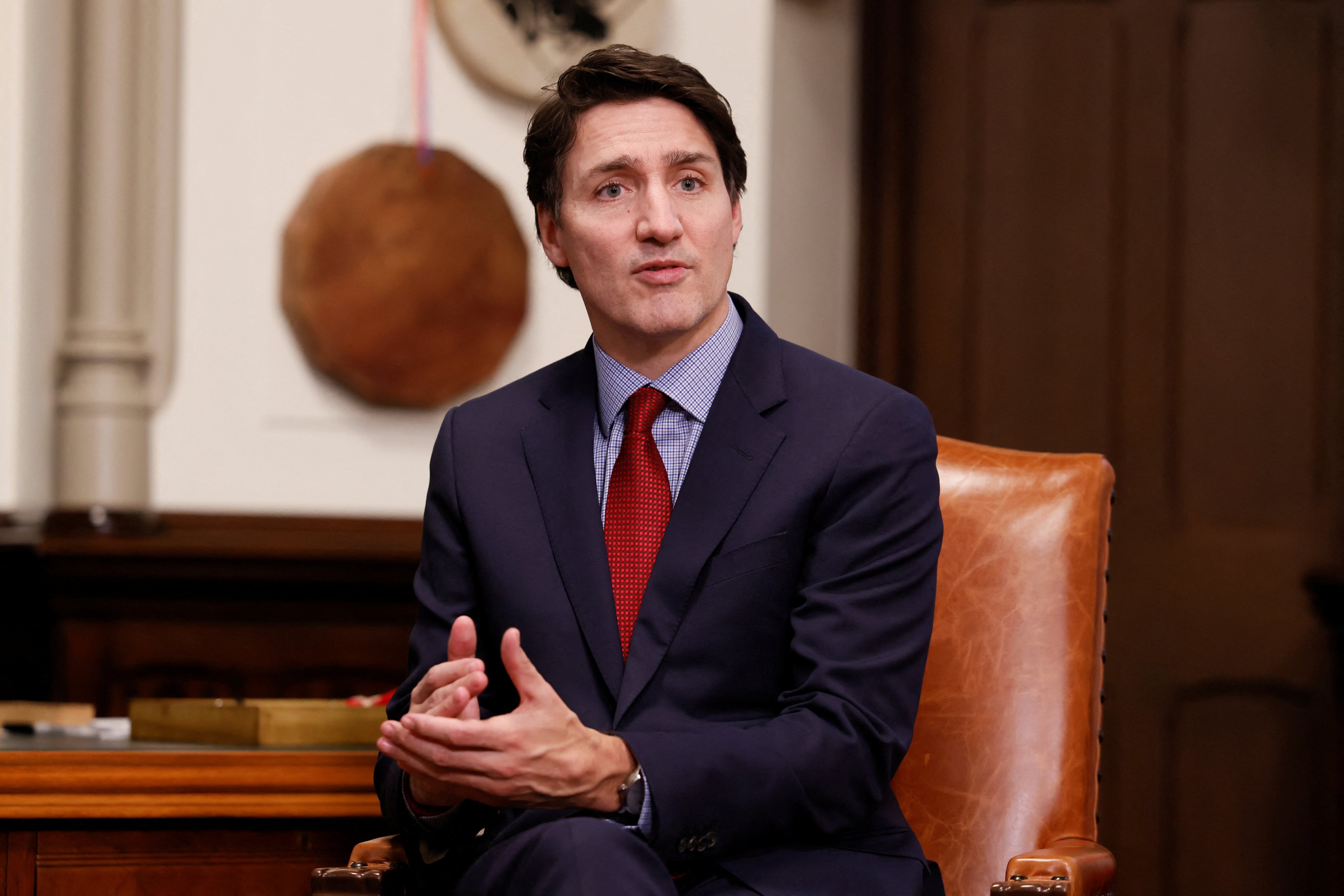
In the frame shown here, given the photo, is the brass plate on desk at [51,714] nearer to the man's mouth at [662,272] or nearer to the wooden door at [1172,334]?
the man's mouth at [662,272]

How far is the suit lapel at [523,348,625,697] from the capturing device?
158 cm

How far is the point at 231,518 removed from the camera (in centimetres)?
316

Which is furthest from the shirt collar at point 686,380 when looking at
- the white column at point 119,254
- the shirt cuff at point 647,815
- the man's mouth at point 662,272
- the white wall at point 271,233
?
the white column at point 119,254

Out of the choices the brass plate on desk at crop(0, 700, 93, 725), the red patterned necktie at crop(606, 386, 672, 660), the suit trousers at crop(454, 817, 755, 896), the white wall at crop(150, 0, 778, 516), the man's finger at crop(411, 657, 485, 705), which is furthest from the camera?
the white wall at crop(150, 0, 778, 516)

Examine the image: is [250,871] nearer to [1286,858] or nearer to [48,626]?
[48,626]

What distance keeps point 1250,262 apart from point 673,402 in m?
2.23

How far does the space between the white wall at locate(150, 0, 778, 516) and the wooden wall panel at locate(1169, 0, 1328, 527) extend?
1108 millimetres

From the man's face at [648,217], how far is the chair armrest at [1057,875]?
73 cm

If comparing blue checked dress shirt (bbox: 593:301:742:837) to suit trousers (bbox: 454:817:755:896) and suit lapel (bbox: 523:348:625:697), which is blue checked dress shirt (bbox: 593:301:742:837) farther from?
suit trousers (bbox: 454:817:755:896)

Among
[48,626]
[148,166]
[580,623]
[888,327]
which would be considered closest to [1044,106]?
[888,327]

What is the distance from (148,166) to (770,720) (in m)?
2.30

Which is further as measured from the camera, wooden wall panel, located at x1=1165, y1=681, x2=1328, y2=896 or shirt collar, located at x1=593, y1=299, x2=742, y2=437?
wooden wall panel, located at x1=1165, y1=681, x2=1328, y2=896

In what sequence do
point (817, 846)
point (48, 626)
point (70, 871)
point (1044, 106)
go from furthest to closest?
point (1044, 106)
point (48, 626)
point (70, 871)
point (817, 846)

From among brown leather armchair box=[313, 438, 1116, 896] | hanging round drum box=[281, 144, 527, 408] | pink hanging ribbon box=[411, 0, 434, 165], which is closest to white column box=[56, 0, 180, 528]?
hanging round drum box=[281, 144, 527, 408]
